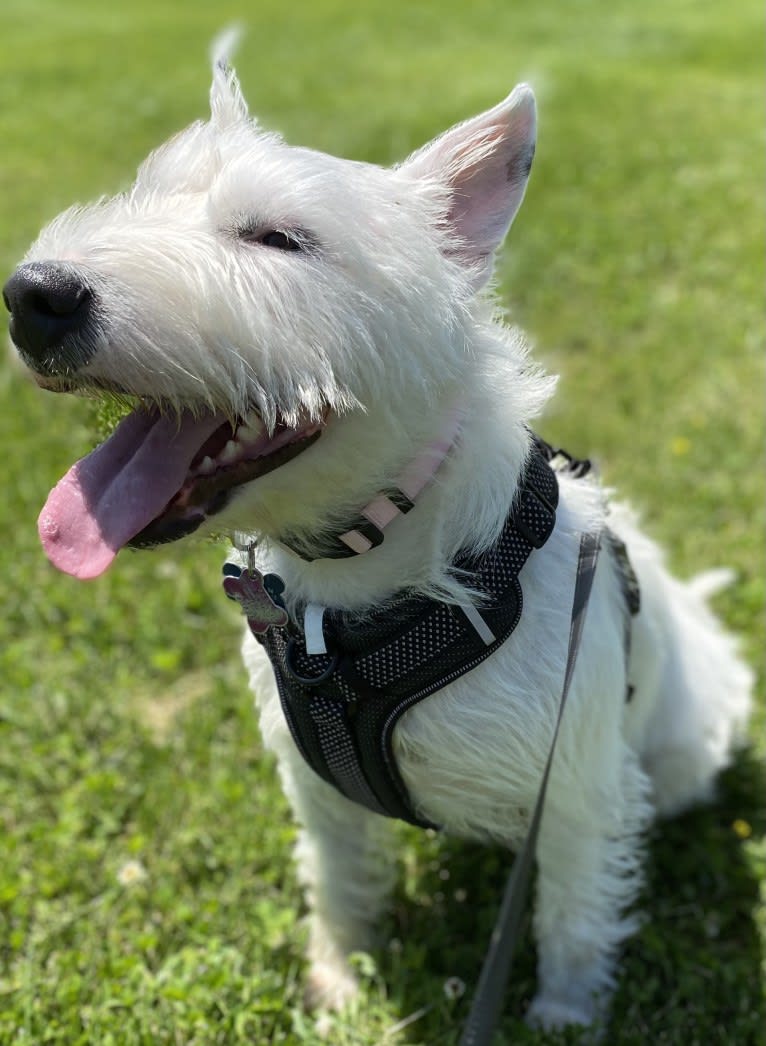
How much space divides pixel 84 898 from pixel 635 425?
13.5 ft

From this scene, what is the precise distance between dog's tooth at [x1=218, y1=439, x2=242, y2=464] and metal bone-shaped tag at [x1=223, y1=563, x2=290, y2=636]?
0.38m

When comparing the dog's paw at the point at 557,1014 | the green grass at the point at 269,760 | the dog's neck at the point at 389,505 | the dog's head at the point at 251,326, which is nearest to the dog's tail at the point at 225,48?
the dog's head at the point at 251,326

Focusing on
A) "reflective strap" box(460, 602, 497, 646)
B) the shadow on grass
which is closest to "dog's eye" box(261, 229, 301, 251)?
"reflective strap" box(460, 602, 497, 646)

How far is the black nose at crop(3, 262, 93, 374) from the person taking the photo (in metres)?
1.84

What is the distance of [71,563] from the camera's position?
204cm

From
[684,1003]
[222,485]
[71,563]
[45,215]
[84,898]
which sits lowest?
[684,1003]

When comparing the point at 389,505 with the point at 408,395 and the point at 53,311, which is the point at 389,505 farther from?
the point at 53,311

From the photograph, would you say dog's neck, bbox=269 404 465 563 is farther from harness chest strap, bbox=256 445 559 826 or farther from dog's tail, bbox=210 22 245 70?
dog's tail, bbox=210 22 245 70

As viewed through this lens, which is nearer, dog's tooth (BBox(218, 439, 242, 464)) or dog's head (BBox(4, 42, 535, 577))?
dog's head (BBox(4, 42, 535, 577))

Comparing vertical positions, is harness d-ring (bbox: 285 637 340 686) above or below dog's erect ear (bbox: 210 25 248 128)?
below

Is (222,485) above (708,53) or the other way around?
above

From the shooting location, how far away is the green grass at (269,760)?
9.86ft

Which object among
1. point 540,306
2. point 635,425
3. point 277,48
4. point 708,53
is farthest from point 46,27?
point 635,425

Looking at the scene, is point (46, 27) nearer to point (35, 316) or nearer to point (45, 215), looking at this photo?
point (45, 215)
